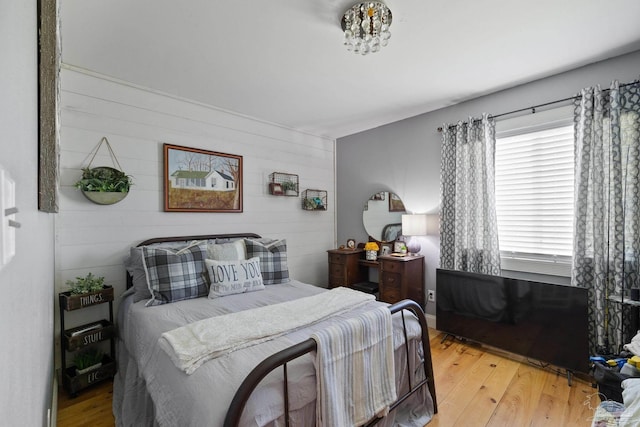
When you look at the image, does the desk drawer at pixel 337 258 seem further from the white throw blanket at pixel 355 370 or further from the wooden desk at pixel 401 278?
the white throw blanket at pixel 355 370

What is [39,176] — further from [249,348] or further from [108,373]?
[108,373]

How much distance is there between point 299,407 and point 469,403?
147 cm

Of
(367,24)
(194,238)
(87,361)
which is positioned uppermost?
(367,24)

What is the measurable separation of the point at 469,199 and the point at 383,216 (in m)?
1.16

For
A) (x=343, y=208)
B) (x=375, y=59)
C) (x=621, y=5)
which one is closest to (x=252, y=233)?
(x=343, y=208)

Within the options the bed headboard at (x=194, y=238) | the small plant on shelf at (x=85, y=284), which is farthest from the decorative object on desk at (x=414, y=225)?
the small plant on shelf at (x=85, y=284)

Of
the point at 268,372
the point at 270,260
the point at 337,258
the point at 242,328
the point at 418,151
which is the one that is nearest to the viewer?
the point at 268,372

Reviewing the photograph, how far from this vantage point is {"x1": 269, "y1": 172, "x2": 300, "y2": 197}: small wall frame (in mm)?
3779

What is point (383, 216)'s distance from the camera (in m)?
Result: 3.94

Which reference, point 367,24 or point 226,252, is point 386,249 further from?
point 367,24

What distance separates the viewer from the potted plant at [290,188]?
388 cm

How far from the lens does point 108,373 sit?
234cm

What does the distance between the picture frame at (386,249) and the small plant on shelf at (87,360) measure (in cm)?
303

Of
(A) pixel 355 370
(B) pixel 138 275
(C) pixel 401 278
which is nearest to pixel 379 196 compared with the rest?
(C) pixel 401 278
